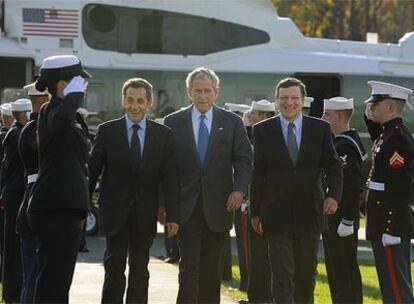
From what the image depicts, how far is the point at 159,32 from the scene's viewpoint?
17000 mm

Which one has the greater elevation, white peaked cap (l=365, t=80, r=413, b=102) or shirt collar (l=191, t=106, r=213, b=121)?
white peaked cap (l=365, t=80, r=413, b=102)

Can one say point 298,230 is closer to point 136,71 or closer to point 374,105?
point 374,105

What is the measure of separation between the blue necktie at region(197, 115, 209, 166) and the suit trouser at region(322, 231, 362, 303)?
1.36 meters

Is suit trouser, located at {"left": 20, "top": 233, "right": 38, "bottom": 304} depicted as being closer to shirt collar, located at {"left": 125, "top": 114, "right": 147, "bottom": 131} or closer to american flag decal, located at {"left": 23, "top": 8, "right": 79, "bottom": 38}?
shirt collar, located at {"left": 125, "top": 114, "right": 147, "bottom": 131}

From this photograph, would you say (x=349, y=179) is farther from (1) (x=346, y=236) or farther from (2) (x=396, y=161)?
(2) (x=396, y=161)

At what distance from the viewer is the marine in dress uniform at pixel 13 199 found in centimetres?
912

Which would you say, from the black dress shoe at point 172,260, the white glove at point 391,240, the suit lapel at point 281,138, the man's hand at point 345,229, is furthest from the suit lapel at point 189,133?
the black dress shoe at point 172,260

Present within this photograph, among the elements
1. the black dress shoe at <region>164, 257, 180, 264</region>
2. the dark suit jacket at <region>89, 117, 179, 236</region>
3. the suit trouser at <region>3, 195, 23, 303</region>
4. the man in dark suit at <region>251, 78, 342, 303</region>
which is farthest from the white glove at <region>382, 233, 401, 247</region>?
the black dress shoe at <region>164, 257, 180, 264</region>

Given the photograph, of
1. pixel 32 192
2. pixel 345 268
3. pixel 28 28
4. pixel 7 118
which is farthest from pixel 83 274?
pixel 28 28

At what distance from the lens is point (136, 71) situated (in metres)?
16.8

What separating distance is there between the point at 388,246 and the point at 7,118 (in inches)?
196

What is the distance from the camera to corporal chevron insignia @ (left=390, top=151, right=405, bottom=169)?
25.5ft

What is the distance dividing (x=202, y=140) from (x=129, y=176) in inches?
29.4

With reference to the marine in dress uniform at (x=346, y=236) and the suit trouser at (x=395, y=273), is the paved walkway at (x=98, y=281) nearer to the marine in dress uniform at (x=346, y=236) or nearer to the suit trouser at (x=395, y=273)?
the marine in dress uniform at (x=346, y=236)
